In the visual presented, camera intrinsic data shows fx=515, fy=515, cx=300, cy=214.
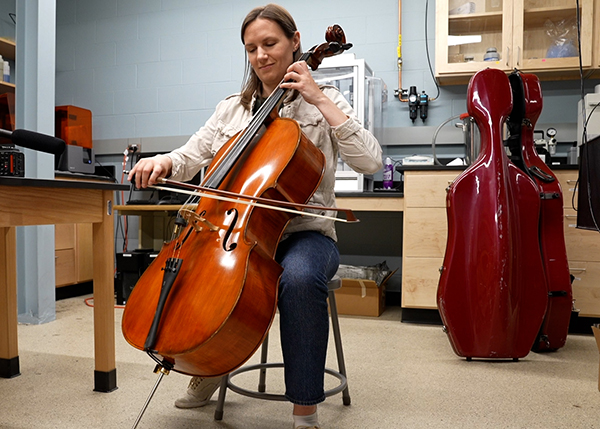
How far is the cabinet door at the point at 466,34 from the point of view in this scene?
116 inches

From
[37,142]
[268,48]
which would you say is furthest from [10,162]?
[268,48]

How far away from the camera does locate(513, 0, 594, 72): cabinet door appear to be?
287 centimetres

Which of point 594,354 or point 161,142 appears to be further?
point 161,142

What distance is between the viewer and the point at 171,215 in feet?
11.2

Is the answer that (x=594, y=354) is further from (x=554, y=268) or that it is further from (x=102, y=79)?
(x=102, y=79)

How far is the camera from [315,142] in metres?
1.45

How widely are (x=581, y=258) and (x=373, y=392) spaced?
1.41 m

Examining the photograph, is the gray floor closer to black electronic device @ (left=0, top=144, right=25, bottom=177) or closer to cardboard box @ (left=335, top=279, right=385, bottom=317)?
cardboard box @ (left=335, top=279, right=385, bottom=317)

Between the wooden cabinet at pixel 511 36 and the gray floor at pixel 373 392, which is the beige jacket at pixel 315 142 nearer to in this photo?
the gray floor at pixel 373 392

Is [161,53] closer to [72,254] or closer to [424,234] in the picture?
[72,254]

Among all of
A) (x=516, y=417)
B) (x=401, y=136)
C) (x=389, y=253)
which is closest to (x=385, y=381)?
(x=516, y=417)

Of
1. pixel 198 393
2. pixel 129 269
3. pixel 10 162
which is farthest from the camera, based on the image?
pixel 129 269

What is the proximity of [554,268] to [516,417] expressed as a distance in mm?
886

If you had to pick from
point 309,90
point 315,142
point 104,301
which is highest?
point 309,90
